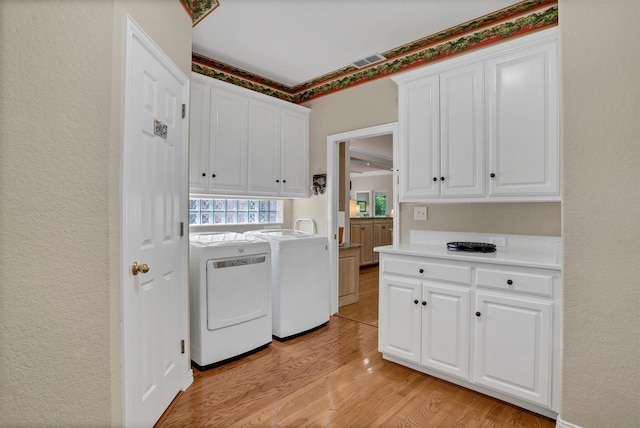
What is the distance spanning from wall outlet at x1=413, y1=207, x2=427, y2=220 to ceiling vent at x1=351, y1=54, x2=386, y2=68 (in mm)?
1464

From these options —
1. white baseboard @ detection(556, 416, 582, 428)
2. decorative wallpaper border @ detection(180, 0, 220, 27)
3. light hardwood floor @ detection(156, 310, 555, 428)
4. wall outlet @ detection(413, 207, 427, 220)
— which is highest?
decorative wallpaper border @ detection(180, 0, 220, 27)

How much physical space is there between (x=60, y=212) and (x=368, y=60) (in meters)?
2.86

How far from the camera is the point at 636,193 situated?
59.7 inches

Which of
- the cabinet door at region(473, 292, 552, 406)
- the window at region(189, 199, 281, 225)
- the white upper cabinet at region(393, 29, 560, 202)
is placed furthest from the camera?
the window at region(189, 199, 281, 225)

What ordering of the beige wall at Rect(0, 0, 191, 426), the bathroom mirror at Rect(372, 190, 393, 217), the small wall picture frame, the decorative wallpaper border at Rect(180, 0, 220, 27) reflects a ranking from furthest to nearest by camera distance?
the bathroom mirror at Rect(372, 190, 393, 217) → the small wall picture frame → the decorative wallpaper border at Rect(180, 0, 220, 27) → the beige wall at Rect(0, 0, 191, 426)

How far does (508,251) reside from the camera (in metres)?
2.43

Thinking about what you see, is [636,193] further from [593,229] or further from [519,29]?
[519,29]

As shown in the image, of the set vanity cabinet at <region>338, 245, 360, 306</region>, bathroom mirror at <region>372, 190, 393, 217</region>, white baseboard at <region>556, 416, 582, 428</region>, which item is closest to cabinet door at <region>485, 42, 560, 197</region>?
white baseboard at <region>556, 416, 582, 428</region>

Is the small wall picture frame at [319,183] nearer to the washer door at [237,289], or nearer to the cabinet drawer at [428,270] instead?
the washer door at [237,289]

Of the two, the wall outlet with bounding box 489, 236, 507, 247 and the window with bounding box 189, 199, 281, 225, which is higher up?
the window with bounding box 189, 199, 281, 225

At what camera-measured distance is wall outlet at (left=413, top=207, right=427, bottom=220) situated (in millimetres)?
2934

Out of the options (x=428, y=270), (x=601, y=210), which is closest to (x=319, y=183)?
(x=428, y=270)

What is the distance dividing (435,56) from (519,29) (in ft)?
2.12

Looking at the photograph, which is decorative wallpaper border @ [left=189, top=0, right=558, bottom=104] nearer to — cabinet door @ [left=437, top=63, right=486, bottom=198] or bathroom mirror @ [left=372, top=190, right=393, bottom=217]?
cabinet door @ [left=437, top=63, right=486, bottom=198]
